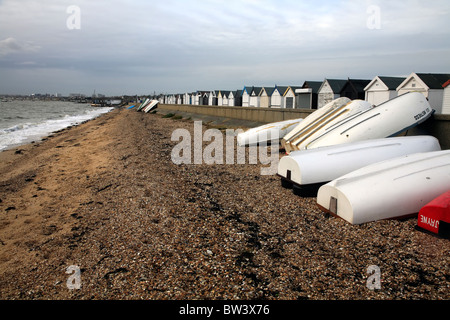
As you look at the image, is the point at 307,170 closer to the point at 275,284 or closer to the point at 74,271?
the point at 275,284

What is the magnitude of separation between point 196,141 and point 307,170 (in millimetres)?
9849

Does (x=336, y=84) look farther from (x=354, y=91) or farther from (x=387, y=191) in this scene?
(x=387, y=191)

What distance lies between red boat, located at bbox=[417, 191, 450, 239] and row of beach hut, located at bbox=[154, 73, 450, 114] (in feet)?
63.3

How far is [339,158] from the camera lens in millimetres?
7391

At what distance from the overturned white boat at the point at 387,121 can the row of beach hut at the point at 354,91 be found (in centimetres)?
1384

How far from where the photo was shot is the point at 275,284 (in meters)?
3.84

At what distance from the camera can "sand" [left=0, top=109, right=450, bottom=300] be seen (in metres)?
3.80

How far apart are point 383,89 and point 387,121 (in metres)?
19.5

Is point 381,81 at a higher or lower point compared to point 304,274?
higher

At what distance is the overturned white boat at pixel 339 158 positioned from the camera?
7.05m

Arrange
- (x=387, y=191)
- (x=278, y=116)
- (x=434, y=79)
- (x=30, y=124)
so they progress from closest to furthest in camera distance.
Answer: (x=387, y=191)
(x=278, y=116)
(x=434, y=79)
(x=30, y=124)

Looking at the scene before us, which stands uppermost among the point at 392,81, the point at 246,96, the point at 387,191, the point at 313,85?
the point at 246,96

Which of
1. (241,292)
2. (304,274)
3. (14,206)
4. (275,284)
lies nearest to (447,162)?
(304,274)

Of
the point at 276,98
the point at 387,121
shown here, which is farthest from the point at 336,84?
the point at 387,121
